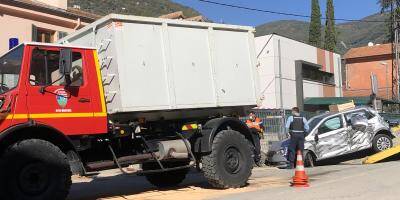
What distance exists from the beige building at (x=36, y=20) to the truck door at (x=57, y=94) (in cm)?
1263

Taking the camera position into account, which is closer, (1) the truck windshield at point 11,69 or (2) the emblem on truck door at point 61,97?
(1) the truck windshield at point 11,69

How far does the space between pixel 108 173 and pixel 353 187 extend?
24.2 feet

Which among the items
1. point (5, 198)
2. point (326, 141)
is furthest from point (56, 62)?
point (326, 141)

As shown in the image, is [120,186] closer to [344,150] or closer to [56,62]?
[56,62]

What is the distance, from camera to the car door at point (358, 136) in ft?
53.9

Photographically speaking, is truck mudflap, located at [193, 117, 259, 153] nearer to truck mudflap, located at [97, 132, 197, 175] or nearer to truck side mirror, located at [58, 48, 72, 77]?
truck mudflap, located at [97, 132, 197, 175]

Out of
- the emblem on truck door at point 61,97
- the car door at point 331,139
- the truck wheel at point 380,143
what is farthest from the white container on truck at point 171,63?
the truck wheel at point 380,143

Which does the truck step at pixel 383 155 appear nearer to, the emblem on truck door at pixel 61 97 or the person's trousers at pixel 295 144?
the person's trousers at pixel 295 144

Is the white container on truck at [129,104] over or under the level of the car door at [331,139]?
over

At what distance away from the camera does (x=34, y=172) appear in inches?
310

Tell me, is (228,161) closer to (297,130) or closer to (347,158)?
(297,130)

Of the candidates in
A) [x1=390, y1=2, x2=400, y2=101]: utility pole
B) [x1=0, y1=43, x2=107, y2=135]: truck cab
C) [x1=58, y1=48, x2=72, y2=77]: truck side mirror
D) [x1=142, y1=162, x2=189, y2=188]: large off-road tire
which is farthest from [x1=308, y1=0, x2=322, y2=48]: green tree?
[x1=58, y1=48, x2=72, y2=77]: truck side mirror

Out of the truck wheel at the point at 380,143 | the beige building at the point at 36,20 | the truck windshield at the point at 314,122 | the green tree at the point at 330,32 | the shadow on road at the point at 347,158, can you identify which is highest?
the green tree at the point at 330,32

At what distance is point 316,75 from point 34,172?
33.8m
